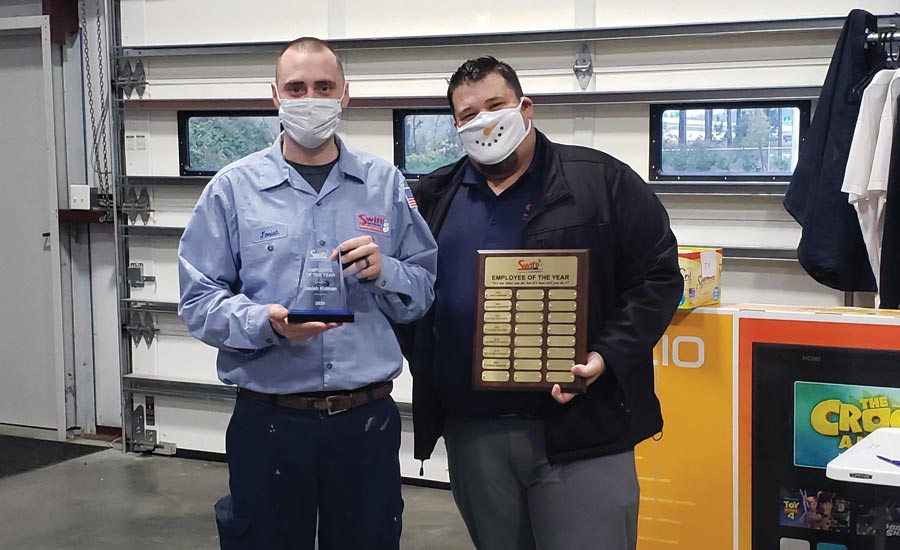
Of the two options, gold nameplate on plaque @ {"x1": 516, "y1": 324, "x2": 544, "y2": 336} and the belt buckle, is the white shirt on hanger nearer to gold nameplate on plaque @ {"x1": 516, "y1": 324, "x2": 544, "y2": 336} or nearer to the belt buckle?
gold nameplate on plaque @ {"x1": 516, "y1": 324, "x2": 544, "y2": 336}

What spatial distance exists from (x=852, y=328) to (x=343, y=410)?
1.73m

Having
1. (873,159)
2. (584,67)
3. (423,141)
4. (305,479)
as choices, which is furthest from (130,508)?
(873,159)

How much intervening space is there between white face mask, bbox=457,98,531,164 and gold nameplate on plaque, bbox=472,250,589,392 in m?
0.25

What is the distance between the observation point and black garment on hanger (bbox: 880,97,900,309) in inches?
141

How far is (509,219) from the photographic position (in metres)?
2.33

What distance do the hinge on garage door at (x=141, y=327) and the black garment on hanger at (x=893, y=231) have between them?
408 centimetres

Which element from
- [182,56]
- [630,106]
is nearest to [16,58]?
[182,56]

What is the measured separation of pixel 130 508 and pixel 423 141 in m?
2.43

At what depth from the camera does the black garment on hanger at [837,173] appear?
383 cm

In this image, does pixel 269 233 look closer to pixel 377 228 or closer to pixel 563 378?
pixel 377 228

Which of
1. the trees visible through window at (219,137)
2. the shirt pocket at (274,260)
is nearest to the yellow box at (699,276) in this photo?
the shirt pocket at (274,260)

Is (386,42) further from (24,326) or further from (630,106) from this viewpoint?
(24,326)

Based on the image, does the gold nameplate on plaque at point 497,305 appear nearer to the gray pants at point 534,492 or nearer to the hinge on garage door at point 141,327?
the gray pants at point 534,492

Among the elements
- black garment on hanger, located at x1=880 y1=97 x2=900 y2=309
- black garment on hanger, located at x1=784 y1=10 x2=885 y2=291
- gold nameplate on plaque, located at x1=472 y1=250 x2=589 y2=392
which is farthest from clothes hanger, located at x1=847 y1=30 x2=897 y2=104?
gold nameplate on plaque, located at x1=472 y1=250 x2=589 y2=392
